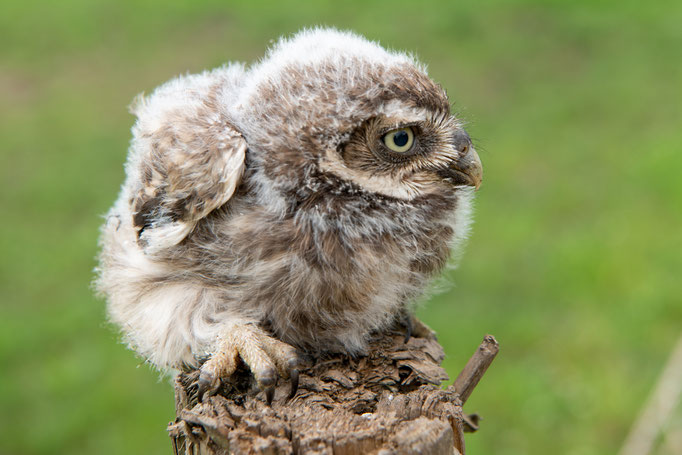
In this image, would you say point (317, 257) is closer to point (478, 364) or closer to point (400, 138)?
point (400, 138)

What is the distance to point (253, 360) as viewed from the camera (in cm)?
221

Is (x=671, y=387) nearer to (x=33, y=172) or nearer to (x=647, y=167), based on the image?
(x=647, y=167)

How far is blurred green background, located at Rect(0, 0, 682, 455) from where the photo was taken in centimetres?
500

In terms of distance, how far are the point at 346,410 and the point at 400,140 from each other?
2.86ft

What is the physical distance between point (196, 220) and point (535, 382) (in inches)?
137

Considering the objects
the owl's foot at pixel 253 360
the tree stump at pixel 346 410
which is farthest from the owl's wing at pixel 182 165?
the tree stump at pixel 346 410

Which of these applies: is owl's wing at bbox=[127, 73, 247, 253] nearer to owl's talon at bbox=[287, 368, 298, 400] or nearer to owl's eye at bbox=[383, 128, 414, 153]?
owl's eye at bbox=[383, 128, 414, 153]

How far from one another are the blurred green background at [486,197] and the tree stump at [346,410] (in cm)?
98

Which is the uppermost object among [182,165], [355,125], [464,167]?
[464,167]

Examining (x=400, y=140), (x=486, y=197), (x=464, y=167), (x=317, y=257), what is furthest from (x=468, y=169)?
(x=486, y=197)

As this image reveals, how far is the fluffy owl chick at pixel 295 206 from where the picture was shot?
7.50ft

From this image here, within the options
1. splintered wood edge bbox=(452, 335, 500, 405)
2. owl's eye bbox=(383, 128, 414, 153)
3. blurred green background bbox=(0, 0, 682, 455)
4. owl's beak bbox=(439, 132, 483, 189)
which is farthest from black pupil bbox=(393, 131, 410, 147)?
splintered wood edge bbox=(452, 335, 500, 405)

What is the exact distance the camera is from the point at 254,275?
7.60 feet

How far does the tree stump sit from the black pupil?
67 centimetres
